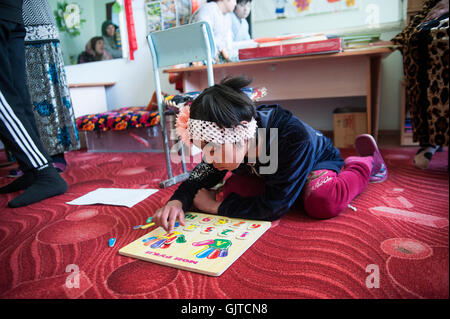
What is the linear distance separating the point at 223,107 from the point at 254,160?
0.23 m

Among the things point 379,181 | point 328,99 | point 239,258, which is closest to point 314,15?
point 328,99

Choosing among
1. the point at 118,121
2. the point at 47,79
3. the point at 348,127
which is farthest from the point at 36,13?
the point at 348,127

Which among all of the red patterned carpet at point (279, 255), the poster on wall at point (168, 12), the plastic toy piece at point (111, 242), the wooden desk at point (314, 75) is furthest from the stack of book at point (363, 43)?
the plastic toy piece at point (111, 242)

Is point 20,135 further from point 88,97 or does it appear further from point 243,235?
point 88,97

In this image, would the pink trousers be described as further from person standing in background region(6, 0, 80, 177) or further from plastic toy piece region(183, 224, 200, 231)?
person standing in background region(6, 0, 80, 177)

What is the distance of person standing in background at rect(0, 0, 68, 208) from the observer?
1.25 metres

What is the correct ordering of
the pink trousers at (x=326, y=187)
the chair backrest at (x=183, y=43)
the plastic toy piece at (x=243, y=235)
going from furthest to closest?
the chair backrest at (x=183, y=43)
the pink trousers at (x=326, y=187)
the plastic toy piece at (x=243, y=235)

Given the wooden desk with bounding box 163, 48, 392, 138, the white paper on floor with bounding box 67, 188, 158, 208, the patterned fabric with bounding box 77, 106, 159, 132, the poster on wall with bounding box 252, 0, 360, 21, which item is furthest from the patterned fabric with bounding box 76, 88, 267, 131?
the poster on wall with bounding box 252, 0, 360, 21

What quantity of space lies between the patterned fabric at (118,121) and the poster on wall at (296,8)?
1143 mm

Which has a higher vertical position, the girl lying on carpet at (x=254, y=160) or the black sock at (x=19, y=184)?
the girl lying on carpet at (x=254, y=160)

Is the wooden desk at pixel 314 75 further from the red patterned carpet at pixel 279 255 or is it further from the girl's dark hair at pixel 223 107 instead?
the girl's dark hair at pixel 223 107

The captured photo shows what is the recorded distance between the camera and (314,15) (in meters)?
2.36

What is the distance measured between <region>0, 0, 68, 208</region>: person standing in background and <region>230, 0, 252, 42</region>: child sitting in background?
150 cm

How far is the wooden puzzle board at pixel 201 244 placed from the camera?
0.74 metres
